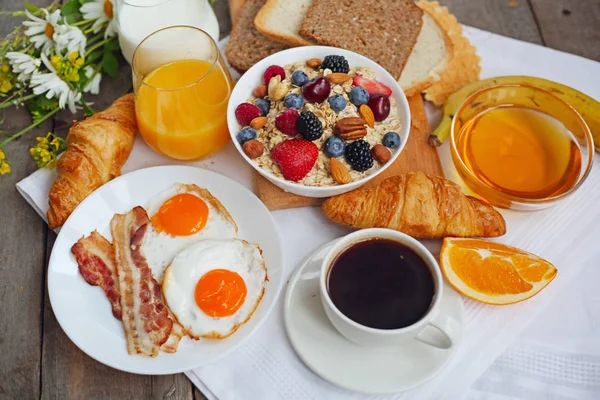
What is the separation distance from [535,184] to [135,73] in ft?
5.15

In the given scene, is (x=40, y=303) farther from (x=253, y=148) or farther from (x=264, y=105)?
(x=264, y=105)

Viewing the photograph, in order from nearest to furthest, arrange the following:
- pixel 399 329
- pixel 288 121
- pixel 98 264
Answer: pixel 399 329, pixel 98 264, pixel 288 121

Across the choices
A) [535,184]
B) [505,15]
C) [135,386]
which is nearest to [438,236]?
[535,184]

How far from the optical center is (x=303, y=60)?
2295 mm

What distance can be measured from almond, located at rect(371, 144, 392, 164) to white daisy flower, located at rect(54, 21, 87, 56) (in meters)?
1.36

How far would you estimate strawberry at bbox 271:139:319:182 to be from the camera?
195cm

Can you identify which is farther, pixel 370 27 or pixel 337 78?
pixel 370 27

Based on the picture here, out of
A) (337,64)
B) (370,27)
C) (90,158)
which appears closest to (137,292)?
(90,158)

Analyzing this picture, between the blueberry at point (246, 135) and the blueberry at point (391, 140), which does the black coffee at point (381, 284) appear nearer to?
the blueberry at point (391, 140)

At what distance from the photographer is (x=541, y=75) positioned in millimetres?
2500

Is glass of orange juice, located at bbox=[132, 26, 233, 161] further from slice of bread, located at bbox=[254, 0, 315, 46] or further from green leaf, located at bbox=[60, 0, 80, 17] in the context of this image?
green leaf, located at bbox=[60, 0, 80, 17]

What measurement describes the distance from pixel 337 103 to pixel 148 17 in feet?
3.01

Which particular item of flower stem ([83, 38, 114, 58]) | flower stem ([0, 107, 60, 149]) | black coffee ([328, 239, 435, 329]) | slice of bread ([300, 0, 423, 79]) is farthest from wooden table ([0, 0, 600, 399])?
black coffee ([328, 239, 435, 329])

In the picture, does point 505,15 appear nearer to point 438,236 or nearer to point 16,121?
point 438,236
